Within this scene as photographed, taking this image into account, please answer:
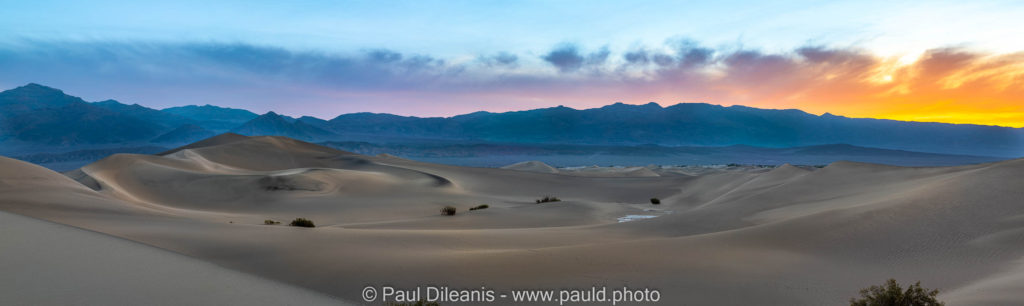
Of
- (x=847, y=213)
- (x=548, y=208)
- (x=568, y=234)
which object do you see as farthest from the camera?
(x=548, y=208)

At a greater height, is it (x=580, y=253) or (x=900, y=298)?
(x=580, y=253)

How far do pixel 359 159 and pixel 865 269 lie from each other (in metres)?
62.3

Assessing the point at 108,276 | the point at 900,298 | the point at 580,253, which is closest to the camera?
the point at 900,298

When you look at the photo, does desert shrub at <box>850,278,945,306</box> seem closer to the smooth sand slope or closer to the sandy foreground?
the sandy foreground

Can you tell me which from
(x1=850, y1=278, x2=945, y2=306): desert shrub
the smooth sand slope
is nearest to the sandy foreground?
the smooth sand slope

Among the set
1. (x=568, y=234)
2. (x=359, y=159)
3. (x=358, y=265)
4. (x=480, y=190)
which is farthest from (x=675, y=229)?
(x=359, y=159)

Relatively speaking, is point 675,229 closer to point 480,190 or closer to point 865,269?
point 865,269

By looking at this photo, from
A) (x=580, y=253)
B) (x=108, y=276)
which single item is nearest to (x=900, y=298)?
(x=580, y=253)

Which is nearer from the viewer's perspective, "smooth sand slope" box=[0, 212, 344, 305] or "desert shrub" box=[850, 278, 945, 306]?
"smooth sand slope" box=[0, 212, 344, 305]

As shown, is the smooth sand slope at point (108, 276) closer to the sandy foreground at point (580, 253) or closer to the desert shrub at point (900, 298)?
the sandy foreground at point (580, 253)

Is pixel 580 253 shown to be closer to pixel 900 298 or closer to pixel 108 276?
pixel 900 298

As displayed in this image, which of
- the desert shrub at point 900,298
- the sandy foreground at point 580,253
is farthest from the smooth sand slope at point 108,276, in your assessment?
the desert shrub at point 900,298

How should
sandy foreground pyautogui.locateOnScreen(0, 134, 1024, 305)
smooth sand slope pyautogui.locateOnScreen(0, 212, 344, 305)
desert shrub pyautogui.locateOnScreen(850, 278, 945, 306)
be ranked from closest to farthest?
1. smooth sand slope pyautogui.locateOnScreen(0, 212, 344, 305)
2. desert shrub pyautogui.locateOnScreen(850, 278, 945, 306)
3. sandy foreground pyautogui.locateOnScreen(0, 134, 1024, 305)

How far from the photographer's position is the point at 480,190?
4516cm
